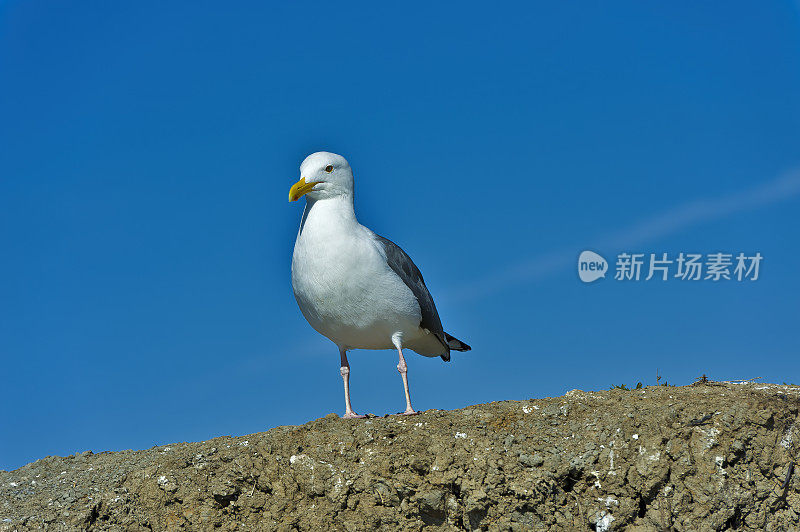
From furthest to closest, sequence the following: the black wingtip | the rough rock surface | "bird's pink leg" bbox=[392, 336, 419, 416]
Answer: the black wingtip
"bird's pink leg" bbox=[392, 336, 419, 416]
the rough rock surface

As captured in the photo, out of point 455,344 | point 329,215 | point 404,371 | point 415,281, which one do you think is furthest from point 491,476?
point 455,344

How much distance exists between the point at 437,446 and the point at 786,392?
5.04 m

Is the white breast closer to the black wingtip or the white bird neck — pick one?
the white bird neck

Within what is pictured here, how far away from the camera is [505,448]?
359 inches

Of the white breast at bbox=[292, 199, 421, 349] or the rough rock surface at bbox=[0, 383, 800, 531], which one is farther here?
the white breast at bbox=[292, 199, 421, 349]

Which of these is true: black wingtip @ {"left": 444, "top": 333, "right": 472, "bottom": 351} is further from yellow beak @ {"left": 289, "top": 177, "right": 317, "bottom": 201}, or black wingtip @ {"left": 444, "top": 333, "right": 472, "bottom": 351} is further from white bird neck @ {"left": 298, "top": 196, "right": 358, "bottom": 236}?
yellow beak @ {"left": 289, "top": 177, "right": 317, "bottom": 201}

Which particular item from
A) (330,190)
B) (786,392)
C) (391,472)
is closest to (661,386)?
(786,392)

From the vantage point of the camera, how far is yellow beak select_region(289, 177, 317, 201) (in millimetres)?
11219

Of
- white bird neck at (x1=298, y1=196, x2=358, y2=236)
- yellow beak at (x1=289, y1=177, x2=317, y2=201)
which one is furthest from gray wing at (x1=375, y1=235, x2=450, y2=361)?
yellow beak at (x1=289, y1=177, x2=317, y2=201)

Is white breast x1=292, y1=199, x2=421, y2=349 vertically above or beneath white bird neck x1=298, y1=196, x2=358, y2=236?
beneath

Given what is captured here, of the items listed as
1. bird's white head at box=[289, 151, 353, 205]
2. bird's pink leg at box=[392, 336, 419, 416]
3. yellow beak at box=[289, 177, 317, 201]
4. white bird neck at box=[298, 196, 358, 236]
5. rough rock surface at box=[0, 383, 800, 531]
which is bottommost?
rough rock surface at box=[0, 383, 800, 531]

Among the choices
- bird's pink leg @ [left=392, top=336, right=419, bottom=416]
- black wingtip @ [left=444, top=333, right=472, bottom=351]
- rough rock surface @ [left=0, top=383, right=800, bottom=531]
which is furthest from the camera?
black wingtip @ [left=444, top=333, right=472, bottom=351]

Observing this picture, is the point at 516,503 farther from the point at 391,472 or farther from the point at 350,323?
the point at 350,323

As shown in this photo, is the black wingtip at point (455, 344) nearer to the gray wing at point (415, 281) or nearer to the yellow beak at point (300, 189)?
the gray wing at point (415, 281)
